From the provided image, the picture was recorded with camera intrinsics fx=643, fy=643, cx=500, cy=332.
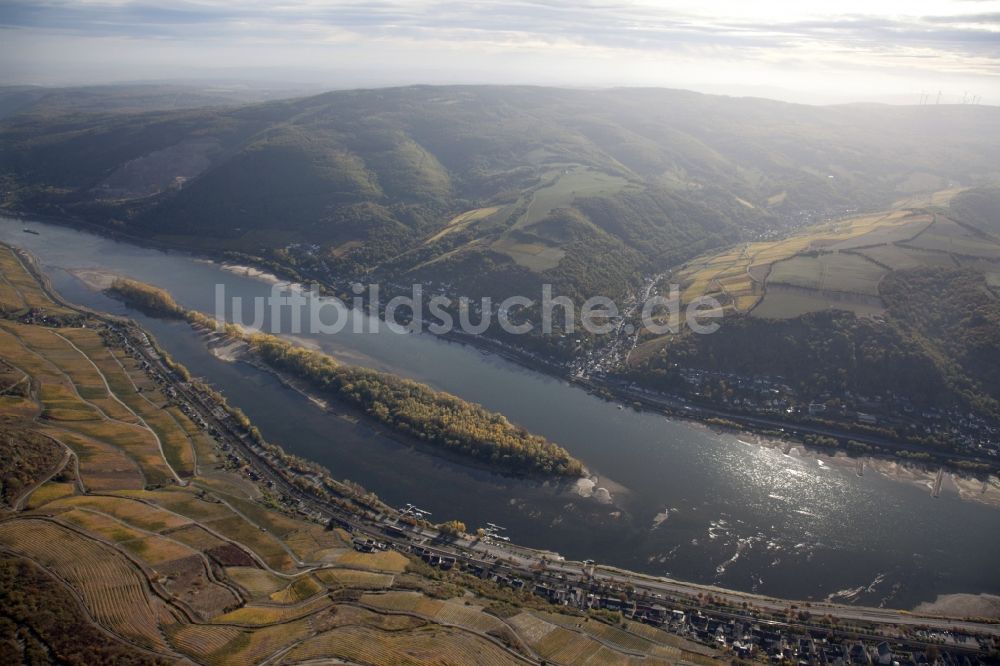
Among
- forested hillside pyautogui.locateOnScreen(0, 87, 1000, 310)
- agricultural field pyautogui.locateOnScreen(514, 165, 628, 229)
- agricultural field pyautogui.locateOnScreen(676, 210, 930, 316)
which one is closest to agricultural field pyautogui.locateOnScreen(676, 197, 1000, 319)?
agricultural field pyautogui.locateOnScreen(676, 210, 930, 316)

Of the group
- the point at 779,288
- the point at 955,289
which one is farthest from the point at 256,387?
the point at 955,289

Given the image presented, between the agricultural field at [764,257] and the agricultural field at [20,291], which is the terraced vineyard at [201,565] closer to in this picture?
the agricultural field at [20,291]

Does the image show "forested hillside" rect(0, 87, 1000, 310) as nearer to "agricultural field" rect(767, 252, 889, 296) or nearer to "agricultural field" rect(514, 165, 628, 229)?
"agricultural field" rect(514, 165, 628, 229)

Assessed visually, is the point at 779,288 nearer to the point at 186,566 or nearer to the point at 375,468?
the point at 375,468

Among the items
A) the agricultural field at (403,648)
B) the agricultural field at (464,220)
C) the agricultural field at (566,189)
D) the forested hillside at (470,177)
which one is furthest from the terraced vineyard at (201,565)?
the agricultural field at (566,189)

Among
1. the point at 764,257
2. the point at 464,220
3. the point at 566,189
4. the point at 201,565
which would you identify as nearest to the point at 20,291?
the point at 464,220

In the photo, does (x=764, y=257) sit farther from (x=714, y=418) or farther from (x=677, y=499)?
(x=677, y=499)
